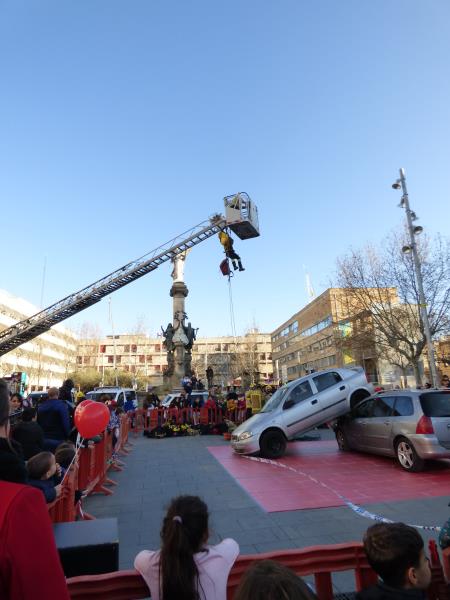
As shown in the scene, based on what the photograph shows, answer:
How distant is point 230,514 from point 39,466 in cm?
327

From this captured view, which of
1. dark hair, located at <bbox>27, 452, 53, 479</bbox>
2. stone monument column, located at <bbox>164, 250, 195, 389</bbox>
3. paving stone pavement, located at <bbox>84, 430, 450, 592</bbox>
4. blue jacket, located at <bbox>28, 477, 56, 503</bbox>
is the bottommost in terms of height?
paving stone pavement, located at <bbox>84, 430, 450, 592</bbox>

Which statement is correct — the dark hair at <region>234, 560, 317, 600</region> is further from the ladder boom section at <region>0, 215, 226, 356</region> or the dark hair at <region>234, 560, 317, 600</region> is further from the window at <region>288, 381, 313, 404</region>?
the ladder boom section at <region>0, 215, 226, 356</region>

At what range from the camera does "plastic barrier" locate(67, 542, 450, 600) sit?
2.29 m

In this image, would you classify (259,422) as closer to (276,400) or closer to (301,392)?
(276,400)

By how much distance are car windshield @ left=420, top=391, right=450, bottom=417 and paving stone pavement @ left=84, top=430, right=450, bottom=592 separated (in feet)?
3.95

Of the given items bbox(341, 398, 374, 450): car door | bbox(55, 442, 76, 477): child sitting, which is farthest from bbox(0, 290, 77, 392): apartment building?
bbox(55, 442, 76, 477): child sitting

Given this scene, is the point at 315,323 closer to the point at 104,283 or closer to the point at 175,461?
the point at 104,283

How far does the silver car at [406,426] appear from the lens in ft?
25.4

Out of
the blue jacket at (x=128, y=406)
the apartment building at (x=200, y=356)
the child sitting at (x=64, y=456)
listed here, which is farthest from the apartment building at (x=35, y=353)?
the child sitting at (x=64, y=456)

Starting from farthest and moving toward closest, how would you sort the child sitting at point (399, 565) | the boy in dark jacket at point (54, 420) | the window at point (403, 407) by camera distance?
the window at point (403, 407) < the boy in dark jacket at point (54, 420) < the child sitting at point (399, 565)

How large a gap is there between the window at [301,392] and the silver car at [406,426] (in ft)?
4.17

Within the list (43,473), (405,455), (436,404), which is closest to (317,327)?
(405,455)

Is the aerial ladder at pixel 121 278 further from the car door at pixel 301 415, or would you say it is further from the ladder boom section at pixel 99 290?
the car door at pixel 301 415

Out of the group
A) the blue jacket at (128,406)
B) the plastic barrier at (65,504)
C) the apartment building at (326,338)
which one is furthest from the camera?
the apartment building at (326,338)
